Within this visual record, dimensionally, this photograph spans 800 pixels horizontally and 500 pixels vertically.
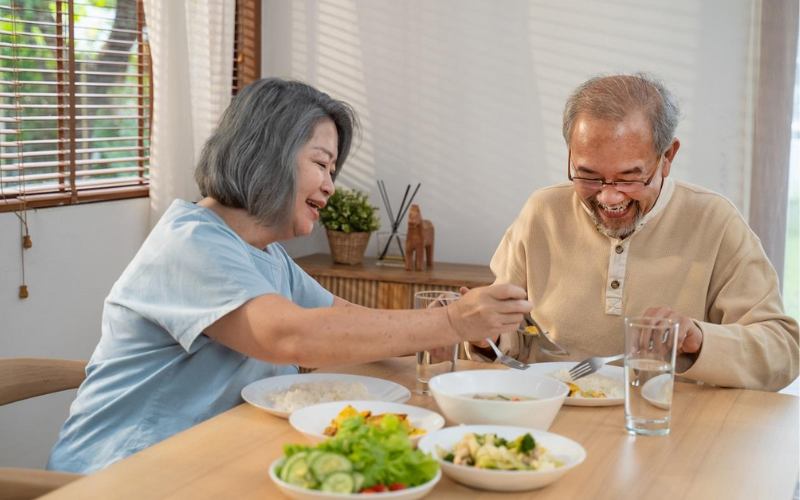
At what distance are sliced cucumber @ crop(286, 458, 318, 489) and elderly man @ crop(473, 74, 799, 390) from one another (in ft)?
3.15

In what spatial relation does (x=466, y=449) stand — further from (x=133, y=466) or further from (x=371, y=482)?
(x=133, y=466)

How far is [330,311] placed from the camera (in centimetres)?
153

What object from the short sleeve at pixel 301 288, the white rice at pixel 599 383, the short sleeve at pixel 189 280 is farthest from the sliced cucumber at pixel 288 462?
Answer: the short sleeve at pixel 301 288

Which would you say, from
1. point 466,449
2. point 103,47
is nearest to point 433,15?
point 103,47

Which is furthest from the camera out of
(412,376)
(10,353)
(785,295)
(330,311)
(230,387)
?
(785,295)

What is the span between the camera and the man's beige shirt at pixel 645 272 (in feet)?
6.45

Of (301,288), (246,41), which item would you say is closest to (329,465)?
(301,288)

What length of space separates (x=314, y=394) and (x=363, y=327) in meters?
0.16

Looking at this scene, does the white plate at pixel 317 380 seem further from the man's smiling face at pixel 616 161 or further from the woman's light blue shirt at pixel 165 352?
the man's smiling face at pixel 616 161

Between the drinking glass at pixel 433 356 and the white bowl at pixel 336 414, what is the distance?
18 cm

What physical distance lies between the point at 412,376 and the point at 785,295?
7.02 ft

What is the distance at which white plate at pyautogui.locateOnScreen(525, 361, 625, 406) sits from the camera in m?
1.61

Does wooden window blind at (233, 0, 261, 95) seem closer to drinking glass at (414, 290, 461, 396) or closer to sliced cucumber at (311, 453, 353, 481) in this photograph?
drinking glass at (414, 290, 461, 396)

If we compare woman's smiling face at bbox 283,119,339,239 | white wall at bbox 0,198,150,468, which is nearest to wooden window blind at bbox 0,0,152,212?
white wall at bbox 0,198,150,468
